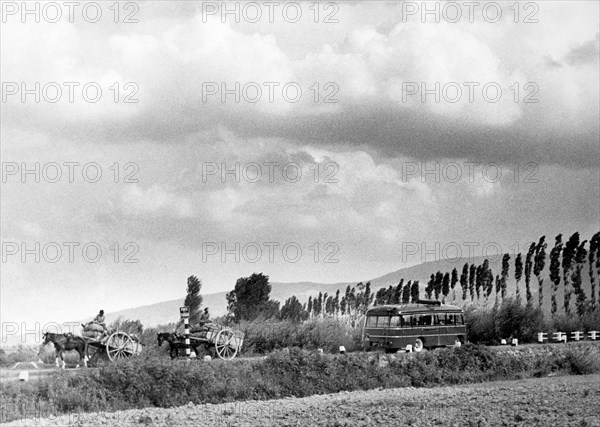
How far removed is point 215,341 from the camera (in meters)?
32.0

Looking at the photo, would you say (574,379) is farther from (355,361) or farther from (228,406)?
(228,406)

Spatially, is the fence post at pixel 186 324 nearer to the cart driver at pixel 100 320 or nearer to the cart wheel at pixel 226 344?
Result: the cart wheel at pixel 226 344

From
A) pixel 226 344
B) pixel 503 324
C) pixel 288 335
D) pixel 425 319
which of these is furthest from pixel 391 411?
pixel 503 324

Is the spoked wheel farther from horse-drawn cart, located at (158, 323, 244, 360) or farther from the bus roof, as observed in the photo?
the bus roof

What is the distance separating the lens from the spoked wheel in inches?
1155

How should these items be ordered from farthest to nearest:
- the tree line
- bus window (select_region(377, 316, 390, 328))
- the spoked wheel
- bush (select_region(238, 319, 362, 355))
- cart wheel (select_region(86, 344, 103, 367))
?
1. the tree line
2. bus window (select_region(377, 316, 390, 328))
3. bush (select_region(238, 319, 362, 355))
4. the spoked wheel
5. cart wheel (select_region(86, 344, 103, 367))

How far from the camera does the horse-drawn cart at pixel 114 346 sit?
96.3ft

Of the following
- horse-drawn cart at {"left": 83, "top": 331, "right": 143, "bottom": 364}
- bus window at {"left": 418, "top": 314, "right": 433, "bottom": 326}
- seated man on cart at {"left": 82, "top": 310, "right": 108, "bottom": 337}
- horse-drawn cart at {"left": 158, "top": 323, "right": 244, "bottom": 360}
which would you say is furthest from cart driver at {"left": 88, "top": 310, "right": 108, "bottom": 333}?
bus window at {"left": 418, "top": 314, "right": 433, "bottom": 326}

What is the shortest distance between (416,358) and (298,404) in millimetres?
9064

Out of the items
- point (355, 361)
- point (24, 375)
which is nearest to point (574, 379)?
point (355, 361)

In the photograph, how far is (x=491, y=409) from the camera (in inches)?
981

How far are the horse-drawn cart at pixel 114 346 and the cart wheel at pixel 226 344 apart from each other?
126 inches

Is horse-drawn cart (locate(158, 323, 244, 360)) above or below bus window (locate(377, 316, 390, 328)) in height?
below

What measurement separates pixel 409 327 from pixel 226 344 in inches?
375
